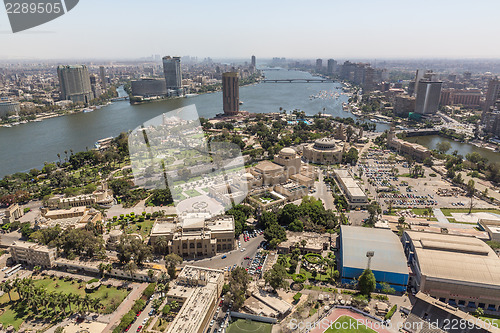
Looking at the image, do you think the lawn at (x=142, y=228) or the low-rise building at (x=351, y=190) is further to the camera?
the low-rise building at (x=351, y=190)

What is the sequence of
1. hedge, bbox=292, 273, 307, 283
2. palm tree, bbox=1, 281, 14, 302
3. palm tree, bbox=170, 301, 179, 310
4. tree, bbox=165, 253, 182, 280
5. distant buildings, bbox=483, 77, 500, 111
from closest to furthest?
palm tree, bbox=170, 301, 179, 310 < palm tree, bbox=1, 281, 14, 302 < hedge, bbox=292, 273, 307, 283 < tree, bbox=165, 253, 182, 280 < distant buildings, bbox=483, 77, 500, 111

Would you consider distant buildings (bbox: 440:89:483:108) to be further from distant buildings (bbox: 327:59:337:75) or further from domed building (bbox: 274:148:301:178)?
distant buildings (bbox: 327:59:337:75)

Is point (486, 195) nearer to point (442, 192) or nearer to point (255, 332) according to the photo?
point (442, 192)

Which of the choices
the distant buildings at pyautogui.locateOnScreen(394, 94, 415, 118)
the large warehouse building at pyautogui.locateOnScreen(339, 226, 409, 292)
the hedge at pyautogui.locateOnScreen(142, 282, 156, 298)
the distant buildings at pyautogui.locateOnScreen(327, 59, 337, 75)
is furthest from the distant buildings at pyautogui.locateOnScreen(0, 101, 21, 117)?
the distant buildings at pyautogui.locateOnScreen(327, 59, 337, 75)

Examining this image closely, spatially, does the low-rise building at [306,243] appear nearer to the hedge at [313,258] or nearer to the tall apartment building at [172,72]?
the hedge at [313,258]

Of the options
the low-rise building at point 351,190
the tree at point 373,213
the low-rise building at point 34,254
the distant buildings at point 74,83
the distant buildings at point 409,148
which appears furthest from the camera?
the distant buildings at point 74,83

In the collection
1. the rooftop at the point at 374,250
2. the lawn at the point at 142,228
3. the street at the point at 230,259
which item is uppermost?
the rooftop at the point at 374,250

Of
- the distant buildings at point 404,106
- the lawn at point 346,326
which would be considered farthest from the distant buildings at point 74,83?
the lawn at point 346,326
